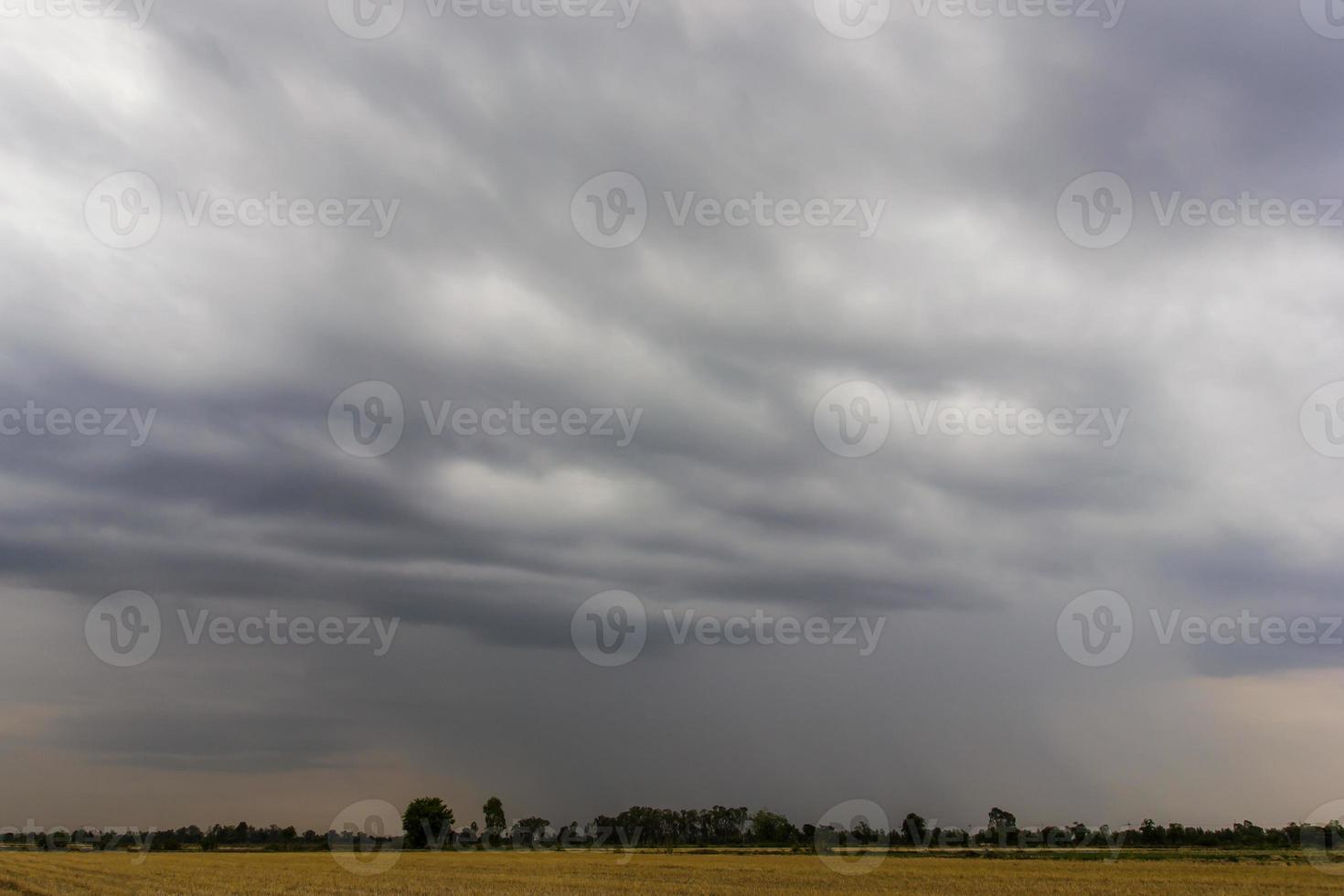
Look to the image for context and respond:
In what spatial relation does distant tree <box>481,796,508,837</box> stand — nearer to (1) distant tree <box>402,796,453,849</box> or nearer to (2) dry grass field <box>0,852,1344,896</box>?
(1) distant tree <box>402,796,453,849</box>

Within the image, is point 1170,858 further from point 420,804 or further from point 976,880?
point 420,804

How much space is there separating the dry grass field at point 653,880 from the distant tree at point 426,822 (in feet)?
271

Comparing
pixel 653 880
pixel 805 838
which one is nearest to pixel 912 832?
pixel 805 838

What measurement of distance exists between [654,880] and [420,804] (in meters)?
118

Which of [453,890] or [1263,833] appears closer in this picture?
[453,890]

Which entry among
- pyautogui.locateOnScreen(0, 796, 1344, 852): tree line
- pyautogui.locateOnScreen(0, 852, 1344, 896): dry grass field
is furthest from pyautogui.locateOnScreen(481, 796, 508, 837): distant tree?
pyautogui.locateOnScreen(0, 852, 1344, 896): dry grass field

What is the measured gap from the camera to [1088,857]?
100 metres

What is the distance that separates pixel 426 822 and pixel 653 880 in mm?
114062

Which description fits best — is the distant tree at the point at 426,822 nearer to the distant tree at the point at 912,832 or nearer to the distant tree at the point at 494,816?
the distant tree at the point at 494,816

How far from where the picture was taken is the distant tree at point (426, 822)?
153750 mm

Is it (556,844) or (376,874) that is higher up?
(376,874)

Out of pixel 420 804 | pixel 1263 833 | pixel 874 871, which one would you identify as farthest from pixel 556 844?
pixel 1263 833

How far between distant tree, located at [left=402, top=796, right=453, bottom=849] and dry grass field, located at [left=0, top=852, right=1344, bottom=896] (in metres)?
82.7

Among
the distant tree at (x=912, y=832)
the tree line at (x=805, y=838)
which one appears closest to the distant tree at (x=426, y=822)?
the tree line at (x=805, y=838)
